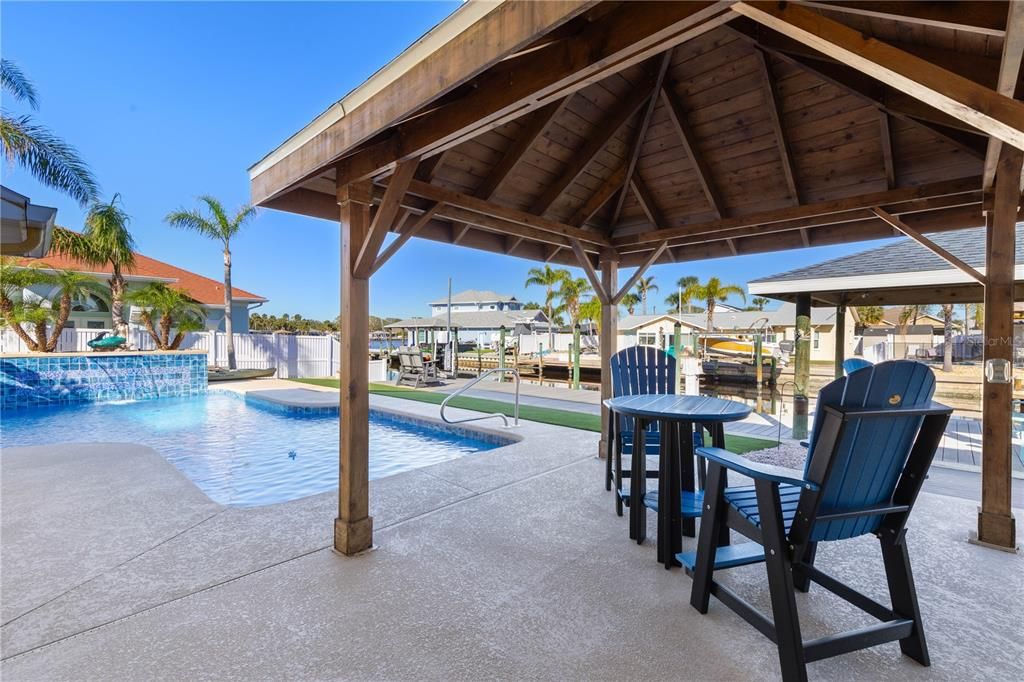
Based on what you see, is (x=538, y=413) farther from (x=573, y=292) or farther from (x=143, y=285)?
(x=573, y=292)

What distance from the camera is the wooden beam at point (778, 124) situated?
10.7 feet

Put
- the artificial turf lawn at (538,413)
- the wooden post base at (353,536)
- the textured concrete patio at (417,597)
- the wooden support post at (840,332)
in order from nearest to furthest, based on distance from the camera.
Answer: the textured concrete patio at (417,597)
the wooden post base at (353,536)
the artificial turf lawn at (538,413)
the wooden support post at (840,332)

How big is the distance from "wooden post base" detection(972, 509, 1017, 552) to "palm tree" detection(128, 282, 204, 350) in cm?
1621

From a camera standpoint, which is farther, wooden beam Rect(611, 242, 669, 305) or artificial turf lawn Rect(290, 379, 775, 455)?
artificial turf lawn Rect(290, 379, 775, 455)

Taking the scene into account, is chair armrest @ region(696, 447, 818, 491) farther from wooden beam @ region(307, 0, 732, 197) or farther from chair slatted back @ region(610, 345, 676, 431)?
chair slatted back @ region(610, 345, 676, 431)

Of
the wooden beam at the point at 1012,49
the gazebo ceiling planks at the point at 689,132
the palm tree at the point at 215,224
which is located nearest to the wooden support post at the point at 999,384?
the gazebo ceiling planks at the point at 689,132

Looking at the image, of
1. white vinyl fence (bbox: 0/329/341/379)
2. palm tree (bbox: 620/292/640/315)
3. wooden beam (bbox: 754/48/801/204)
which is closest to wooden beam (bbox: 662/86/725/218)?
wooden beam (bbox: 754/48/801/204)

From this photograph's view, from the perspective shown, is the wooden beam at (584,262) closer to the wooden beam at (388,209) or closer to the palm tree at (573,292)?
the wooden beam at (388,209)

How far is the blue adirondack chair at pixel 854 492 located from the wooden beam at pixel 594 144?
290 centimetres

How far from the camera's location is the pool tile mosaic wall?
375 inches

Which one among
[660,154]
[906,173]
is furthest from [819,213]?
[660,154]

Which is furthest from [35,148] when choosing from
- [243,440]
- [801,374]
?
[801,374]

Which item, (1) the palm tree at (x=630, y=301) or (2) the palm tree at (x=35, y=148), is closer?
(2) the palm tree at (x=35, y=148)

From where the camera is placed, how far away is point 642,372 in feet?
13.6
